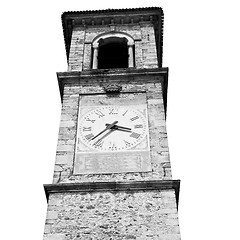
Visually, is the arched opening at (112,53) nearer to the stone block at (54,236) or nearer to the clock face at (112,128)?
the clock face at (112,128)

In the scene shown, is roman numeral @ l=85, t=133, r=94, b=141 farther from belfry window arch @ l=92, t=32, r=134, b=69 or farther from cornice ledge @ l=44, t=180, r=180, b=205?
belfry window arch @ l=92, t=32, r=134, b=69

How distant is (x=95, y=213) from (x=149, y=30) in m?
7.56

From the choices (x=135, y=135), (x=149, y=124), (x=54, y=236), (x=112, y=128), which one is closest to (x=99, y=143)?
(x=112, y=128)

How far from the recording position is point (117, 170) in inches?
395

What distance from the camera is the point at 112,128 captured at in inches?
439

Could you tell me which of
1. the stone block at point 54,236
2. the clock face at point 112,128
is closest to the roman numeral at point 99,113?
the clock face at point 112,128

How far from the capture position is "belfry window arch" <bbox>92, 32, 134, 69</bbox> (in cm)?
1466

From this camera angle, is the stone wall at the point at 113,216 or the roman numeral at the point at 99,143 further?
the roman numeral at the point at 99,143

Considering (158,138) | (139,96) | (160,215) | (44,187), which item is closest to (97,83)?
(139,96)

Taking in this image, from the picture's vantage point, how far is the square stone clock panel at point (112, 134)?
1017 cm

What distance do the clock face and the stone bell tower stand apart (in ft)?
0.07

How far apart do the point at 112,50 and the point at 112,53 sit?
107 millimetres

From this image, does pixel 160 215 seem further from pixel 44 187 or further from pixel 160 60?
pixel 160 60

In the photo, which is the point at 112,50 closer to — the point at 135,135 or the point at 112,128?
the point at 112,128
